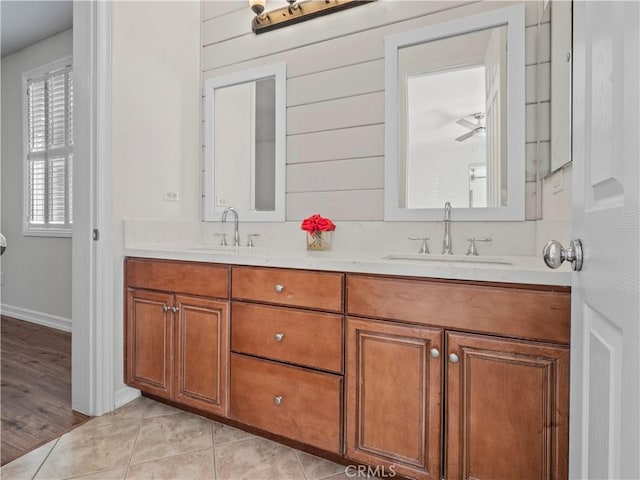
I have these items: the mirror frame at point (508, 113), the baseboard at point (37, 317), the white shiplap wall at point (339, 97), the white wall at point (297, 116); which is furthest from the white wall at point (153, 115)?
the baseboard at point (37, 317)

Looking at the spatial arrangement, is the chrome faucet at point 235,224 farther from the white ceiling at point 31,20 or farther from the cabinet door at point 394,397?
the white ceiling at point 31,20

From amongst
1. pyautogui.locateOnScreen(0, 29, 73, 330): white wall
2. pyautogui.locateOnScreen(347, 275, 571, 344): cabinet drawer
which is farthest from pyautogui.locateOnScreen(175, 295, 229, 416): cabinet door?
pyautogui.locateOnScreen(0, 29, 73, 330): white wall

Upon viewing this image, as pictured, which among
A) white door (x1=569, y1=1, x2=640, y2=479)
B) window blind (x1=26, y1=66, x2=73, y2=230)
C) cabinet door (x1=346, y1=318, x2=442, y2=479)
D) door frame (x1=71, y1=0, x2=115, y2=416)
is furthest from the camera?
window blind (x1=26, y1=66, x2=73, y2=230)

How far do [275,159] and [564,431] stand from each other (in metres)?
1.82

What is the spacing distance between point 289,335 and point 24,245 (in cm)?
344

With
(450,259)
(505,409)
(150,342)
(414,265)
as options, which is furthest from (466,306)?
(150,342)

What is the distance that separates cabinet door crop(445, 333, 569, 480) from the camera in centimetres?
110

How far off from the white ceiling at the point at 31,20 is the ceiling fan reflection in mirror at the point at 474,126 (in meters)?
3.12

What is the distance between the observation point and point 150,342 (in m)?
1.91

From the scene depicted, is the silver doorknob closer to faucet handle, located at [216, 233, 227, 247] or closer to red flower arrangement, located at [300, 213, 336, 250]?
Result: red flower arrangement, located at [300, 213, 336, 250]

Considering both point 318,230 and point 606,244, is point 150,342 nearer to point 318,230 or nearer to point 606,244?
point 318,230

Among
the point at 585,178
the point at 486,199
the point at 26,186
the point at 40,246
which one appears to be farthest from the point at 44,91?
the point at 585,178

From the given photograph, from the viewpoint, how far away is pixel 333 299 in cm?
143

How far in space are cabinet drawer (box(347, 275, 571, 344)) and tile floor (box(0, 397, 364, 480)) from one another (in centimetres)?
72
